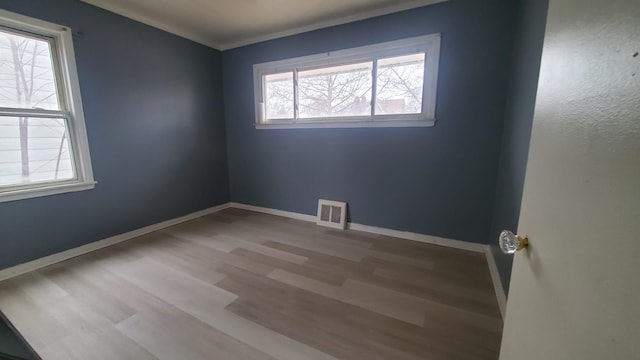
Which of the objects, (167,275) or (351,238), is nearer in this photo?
(167,275)

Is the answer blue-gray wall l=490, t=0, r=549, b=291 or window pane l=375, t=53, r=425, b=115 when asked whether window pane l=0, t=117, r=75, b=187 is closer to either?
window pane l=375, t=53, r=425, b=115

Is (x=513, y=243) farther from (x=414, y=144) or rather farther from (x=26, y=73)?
(x=26, y=73)

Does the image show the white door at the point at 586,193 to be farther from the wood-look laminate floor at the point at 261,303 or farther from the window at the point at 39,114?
the window at the point at 39,114

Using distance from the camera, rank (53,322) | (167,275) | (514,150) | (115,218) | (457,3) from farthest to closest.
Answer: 1. (115,218)
2. (457,3)
3. (167,275)
4. (514,150)
5. (53,322)

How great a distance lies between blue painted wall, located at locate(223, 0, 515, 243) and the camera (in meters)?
2.24

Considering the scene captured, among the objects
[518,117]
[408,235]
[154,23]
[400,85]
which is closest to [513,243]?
[518,117]

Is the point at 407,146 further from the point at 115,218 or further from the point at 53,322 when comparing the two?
the point at 115,218

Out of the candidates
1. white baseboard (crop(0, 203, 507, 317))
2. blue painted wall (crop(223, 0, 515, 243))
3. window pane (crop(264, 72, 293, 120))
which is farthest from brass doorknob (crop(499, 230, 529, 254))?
window pane (crop(264, 72, 293, 120))

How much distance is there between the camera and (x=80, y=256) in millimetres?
2373

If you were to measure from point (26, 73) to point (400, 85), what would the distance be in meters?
3.43

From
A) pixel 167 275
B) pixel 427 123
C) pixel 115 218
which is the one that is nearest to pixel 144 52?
pixel 115 218

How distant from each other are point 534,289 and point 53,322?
2483 mm

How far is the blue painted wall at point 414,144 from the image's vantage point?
2242 millimetres

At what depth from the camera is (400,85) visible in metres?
2.61
